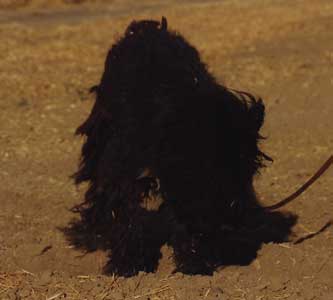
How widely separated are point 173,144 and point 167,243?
3.76 ft

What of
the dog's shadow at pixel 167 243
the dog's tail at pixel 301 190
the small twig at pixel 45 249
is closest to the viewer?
the dog's shadow at pixel 167 243

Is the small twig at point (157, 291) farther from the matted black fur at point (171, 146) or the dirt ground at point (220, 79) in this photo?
the matted black fur at point (171, 146)

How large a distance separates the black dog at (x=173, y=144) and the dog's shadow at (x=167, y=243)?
0.04 feet

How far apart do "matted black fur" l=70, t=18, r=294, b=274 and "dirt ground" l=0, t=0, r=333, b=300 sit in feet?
1.18

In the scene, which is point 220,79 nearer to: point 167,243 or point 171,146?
point 167,243

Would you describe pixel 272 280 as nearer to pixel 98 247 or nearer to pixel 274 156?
pixel 98 247

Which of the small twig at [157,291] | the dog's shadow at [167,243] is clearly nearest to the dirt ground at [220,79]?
the small twig at [157,291]

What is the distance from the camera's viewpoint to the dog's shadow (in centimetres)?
482

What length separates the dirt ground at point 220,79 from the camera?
4.43 m

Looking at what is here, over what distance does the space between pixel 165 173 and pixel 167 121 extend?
0.33 metres

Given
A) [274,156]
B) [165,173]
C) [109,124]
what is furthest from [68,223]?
[274,156]

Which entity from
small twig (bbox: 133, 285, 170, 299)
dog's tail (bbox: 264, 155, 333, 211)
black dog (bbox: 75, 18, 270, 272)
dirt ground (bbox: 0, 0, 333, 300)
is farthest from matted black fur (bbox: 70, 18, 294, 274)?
small twig (bbox: 133, 285, 170, 299)

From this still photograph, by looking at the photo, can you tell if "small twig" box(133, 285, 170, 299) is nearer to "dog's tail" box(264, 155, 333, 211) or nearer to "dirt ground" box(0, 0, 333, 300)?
"dirt ground" box(0, 0, 333, 300)

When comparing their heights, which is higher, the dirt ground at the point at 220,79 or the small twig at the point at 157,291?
the small twig at the point at 157,291
